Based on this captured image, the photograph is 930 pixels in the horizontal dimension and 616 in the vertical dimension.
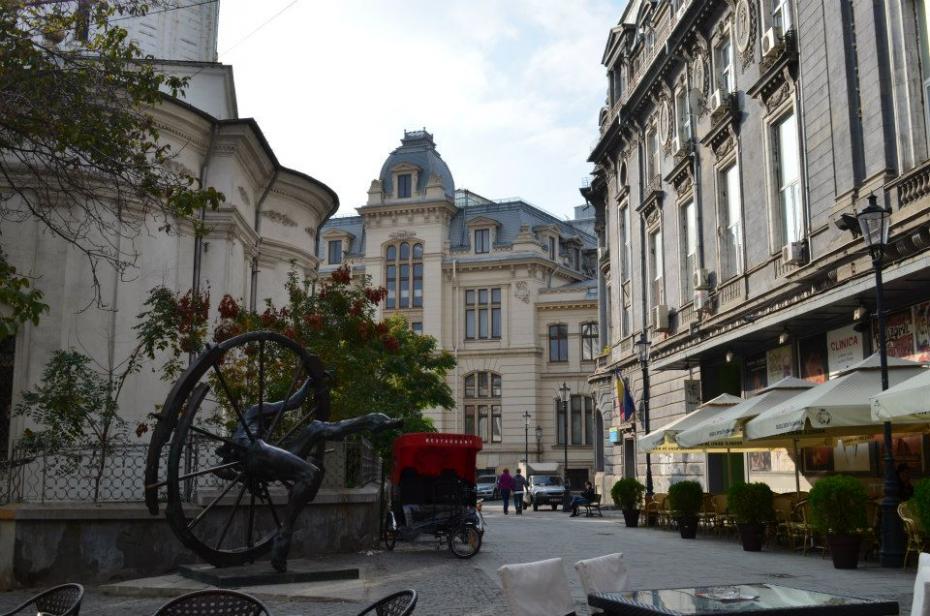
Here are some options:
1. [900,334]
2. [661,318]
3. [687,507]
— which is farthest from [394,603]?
[661,318]

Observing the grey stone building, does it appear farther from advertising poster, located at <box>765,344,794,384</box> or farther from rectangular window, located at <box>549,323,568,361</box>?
rectangular window, located at <box>549,323,568,361</box>

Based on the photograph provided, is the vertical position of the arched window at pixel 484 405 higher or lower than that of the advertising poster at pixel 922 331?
higher

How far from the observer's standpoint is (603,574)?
6.84 meters

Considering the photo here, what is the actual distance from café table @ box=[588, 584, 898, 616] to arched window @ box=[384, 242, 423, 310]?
5852 cm

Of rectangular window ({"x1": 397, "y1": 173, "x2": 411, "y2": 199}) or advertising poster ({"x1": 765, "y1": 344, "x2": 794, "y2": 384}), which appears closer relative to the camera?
advertising poster ({"x1": 765, "y1": 344, "x2": 794, "y2": 384})

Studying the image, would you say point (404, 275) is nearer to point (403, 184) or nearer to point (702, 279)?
point (403, 184)

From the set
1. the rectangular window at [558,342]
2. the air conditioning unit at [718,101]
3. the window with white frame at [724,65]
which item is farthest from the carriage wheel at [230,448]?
the rectangular window at [558,342]

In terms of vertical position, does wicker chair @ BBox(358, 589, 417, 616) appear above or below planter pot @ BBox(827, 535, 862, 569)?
above

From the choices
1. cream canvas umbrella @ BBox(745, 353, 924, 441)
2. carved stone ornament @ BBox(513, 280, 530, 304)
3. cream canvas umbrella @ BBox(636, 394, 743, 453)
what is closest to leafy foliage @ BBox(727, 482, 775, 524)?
cream canvas umbrella @ BBox(745, 353, 924, 441)

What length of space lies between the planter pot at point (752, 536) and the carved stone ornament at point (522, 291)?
150 ft

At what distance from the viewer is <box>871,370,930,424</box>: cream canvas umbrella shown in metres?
11.5

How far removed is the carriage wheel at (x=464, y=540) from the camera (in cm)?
1695

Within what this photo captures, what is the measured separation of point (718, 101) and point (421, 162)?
4212 cm

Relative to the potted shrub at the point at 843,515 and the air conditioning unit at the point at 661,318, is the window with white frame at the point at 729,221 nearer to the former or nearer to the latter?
the air conditioning unit at the point at 661,318
